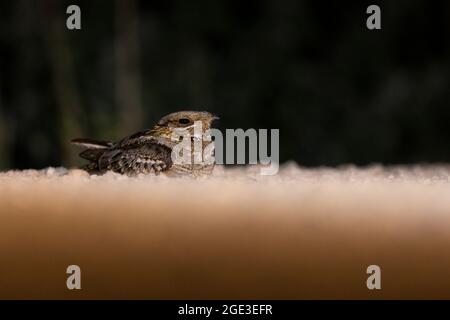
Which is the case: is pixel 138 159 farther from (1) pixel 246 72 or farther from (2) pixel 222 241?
(1) pixel 246 72

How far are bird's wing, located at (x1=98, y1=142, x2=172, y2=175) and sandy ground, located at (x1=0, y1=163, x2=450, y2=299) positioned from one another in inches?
24.9

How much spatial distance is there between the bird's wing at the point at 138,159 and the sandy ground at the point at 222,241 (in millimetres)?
633

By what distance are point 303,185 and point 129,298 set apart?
0.25m

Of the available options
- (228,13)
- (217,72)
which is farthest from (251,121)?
(228,13)

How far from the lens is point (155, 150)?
5.41 ft

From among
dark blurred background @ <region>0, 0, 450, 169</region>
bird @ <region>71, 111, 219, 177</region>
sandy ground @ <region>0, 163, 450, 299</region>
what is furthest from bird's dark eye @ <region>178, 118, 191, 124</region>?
dark blurred background @ <region>0, 0, 450, 169</region>

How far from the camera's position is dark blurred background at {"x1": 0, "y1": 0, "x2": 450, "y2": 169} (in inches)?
224

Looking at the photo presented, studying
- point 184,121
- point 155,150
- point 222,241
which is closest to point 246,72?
point 184,121

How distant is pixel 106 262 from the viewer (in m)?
0.91

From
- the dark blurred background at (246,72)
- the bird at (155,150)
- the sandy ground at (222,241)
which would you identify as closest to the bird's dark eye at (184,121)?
the bird at (155,150)

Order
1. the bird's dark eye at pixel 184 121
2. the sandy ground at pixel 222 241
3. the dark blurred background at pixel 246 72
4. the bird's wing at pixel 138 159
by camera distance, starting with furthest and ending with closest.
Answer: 1. the dark blurred background at pixel 246 72
2. the bird's dark eye at pixel 184 121
3. the bird's wing at pixel 138 159
4. the sandy ground at pixel 222 241

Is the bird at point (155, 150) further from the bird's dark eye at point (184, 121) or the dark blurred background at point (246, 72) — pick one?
the dark blurred background at point (246, 72)

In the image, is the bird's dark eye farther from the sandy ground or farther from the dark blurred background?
the dark blurred background

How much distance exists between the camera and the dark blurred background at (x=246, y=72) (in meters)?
5.70
